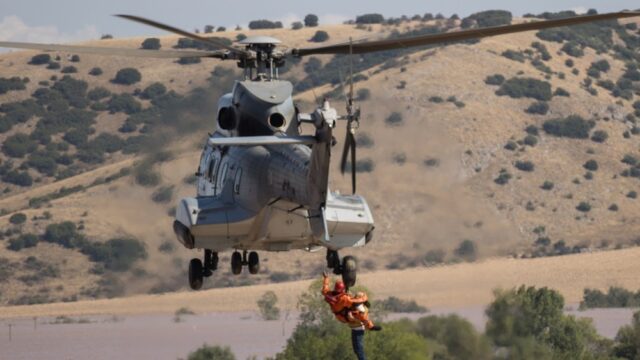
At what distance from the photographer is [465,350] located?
94625 millimetres

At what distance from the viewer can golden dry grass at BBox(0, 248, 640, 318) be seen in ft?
337

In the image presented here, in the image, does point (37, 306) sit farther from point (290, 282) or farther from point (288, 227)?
point (288, 227)

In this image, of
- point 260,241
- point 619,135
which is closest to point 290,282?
point 619,135

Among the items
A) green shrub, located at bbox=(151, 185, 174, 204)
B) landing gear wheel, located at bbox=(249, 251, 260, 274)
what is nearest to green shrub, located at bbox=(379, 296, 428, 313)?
green shrub, located at bbox=(151, 185, 174, 204)

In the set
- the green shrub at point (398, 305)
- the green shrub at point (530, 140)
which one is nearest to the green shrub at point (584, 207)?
the green shrub at point (530, 140)

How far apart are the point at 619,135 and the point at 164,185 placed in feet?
372

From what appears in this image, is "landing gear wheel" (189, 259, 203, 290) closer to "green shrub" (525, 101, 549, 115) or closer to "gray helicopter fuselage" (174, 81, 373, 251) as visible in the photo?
"gray helicopter fuselage" (174, 81, 373, 251)

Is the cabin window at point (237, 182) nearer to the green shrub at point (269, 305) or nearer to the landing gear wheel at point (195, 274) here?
the landing gear wheel at point (195, 274)

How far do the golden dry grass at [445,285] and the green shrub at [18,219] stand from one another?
25.4ft

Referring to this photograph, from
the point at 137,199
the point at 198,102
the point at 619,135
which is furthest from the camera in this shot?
the point at 619,135

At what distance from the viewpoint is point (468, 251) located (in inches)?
3826

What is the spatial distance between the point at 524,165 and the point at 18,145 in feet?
208

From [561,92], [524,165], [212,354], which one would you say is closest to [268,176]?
[212,354]

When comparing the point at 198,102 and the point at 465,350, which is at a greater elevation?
the point at 198,102
